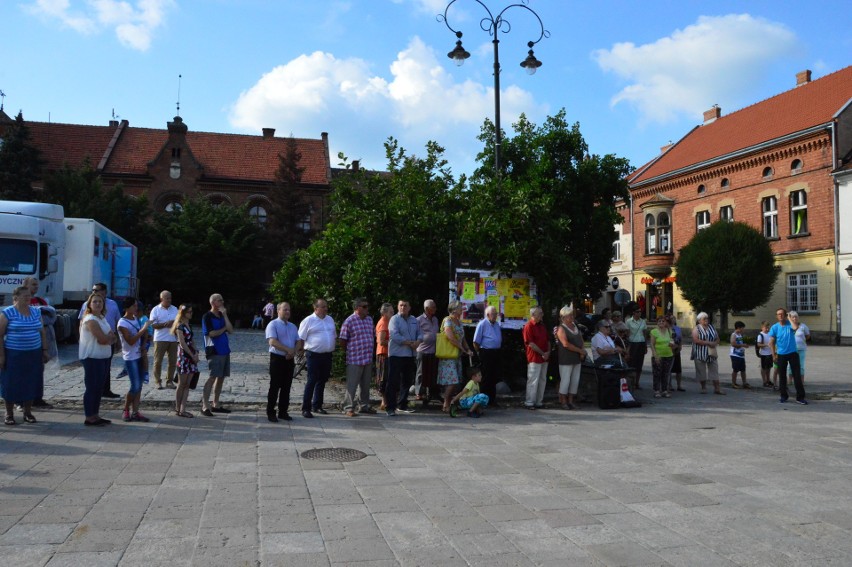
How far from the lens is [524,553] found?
4.46 meters

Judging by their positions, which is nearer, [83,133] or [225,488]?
[225,488]

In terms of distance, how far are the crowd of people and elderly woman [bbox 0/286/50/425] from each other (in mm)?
13

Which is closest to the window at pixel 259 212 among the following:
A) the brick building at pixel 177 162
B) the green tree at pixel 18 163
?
the brick building at pixel 177 162

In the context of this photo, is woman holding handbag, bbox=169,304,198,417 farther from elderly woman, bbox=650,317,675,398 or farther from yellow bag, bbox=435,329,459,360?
elderly woman, bbox=650,317,675,398

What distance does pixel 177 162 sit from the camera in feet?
154

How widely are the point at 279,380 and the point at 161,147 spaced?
42.7 m

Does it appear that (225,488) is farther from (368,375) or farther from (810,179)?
(810,179)

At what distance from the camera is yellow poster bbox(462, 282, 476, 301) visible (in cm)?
1235

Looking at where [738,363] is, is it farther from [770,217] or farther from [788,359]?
[770,217]

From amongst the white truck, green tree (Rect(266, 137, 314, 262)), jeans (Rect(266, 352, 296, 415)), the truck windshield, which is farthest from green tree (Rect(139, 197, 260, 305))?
jeans (Rect(266, 352, 296, 415))

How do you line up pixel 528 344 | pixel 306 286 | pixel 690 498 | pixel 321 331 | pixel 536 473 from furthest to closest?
pixel 306 286
pixel 528 344
pixel 321 331
pixel 536 473
pixel 690 498

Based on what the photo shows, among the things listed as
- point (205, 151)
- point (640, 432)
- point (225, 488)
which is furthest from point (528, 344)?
point (205, 151)

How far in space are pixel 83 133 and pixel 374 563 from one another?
51.8 m

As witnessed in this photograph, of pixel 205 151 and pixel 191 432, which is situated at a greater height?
pixel 205 151
